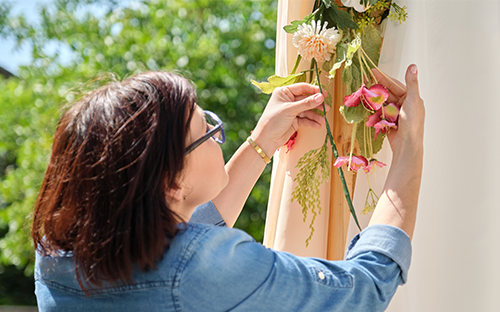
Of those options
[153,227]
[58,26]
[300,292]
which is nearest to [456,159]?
[300,292]

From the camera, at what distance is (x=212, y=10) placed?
3449 mm

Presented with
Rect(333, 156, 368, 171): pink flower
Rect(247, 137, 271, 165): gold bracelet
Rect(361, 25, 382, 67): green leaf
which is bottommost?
Rect(247, 137, 271, 165): gold bracelet

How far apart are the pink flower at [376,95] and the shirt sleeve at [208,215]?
20.2 inches

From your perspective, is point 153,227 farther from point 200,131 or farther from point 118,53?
point 118,53

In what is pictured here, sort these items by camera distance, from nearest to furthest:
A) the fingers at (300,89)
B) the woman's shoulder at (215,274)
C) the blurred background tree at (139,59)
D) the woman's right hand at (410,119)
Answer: the woman's shoulder at (215,274), the woman's right hand at (410,119), the fingers at (300,89), the blurred background tree at (139,59)

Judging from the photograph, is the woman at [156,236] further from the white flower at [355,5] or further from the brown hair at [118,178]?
the white flower at [355,5]

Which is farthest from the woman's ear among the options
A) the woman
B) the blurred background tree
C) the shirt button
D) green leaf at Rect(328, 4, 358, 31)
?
the blurred background tree

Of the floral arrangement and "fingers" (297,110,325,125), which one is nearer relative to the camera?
the floral arrangement

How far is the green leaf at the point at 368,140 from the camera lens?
960 millimetres

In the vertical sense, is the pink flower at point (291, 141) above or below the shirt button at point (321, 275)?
above

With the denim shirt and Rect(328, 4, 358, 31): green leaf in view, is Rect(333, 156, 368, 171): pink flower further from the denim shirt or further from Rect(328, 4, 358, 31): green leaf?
Rect(328, 4, 358, 31): green leaf

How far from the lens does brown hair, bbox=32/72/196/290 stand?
66 cm

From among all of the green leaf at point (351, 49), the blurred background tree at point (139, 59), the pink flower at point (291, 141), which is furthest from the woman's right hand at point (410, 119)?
the blurred background tree at point (139, 59)

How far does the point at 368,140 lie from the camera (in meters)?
0.97
